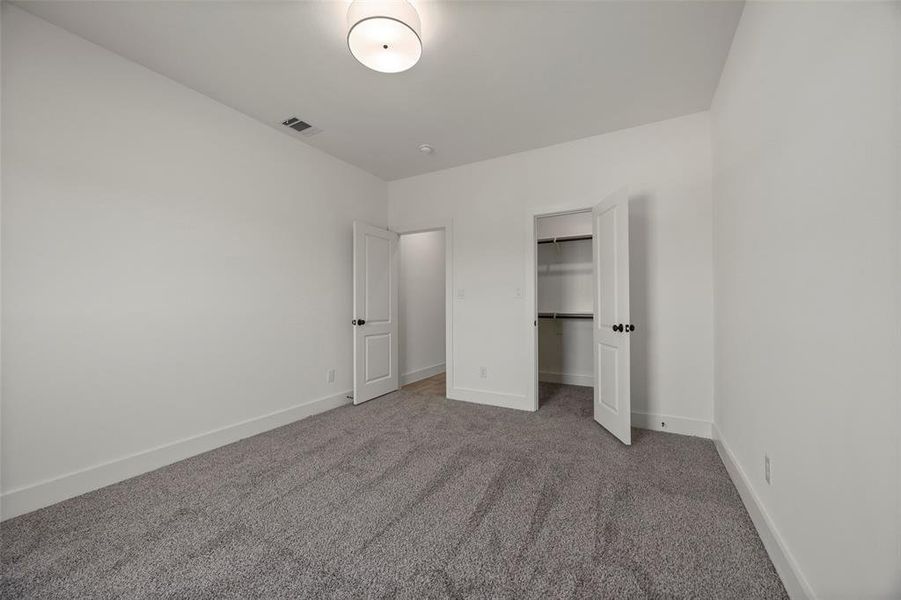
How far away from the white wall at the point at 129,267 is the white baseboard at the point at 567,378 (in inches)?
127

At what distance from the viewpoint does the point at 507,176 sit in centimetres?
380

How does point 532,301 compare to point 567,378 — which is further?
point 567,378

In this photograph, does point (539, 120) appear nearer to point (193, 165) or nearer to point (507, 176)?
point (507, 176)

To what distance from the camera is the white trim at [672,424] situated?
2.86m

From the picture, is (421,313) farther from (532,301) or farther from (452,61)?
(452,61)

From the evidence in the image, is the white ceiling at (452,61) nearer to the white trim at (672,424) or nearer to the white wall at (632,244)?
the white wall at (632,244)

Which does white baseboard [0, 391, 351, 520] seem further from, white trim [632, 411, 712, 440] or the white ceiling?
white trim [632, 411, 712, 440]

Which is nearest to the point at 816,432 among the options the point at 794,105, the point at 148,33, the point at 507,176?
the point at 794,105

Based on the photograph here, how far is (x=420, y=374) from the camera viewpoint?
504cm

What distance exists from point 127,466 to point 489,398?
2.98 m

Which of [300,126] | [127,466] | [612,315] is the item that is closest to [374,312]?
[300,126]

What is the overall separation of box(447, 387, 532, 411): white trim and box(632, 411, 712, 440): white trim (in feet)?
3.30

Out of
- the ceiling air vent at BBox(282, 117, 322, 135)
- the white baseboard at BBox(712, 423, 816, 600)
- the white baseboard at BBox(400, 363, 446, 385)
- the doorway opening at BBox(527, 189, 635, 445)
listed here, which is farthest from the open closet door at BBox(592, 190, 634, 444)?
the ceiling air vent at BBox(282, 117, 322, 135)

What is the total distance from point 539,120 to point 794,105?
2019 millimetres
